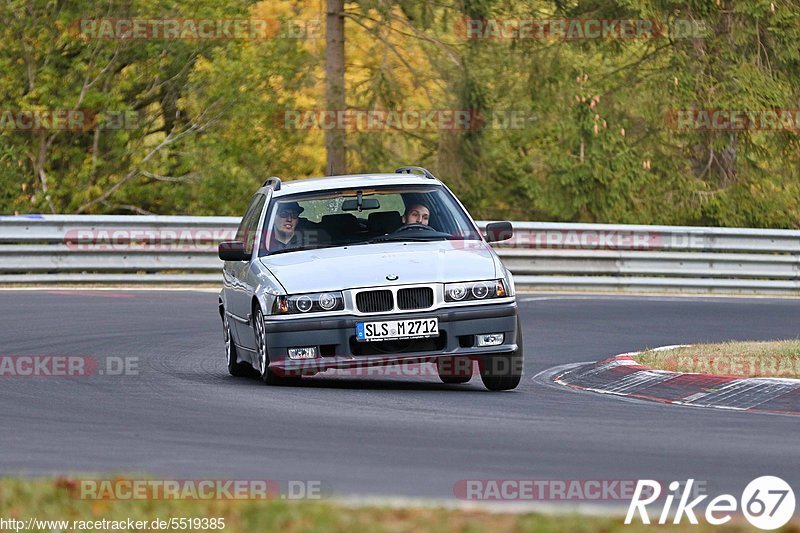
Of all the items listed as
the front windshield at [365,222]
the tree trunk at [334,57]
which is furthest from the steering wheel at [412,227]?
the tree trunk at [334,57]

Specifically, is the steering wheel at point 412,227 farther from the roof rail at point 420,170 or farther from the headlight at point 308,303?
the headlight at point 308,303

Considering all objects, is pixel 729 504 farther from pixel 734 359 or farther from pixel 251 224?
pixel 251 224

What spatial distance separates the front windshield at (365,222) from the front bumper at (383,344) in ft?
3.62

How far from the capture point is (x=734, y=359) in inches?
521

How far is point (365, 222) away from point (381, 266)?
4.07ft

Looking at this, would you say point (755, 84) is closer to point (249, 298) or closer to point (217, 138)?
point (217, 138)

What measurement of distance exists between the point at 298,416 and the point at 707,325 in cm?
980

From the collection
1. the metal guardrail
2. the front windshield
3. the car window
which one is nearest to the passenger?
the front windshield

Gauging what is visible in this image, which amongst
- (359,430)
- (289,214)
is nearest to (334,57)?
(289,214)

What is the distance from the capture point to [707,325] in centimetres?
1898

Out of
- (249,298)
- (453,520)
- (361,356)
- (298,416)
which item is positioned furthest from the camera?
(249,298)

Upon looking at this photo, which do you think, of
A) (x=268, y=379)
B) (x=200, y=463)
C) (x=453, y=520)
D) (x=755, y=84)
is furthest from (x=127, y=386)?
(x=755, y=84)

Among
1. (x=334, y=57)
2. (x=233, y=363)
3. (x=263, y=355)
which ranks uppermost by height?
(x=334, y=57)

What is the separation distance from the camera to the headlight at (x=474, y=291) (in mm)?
11805
